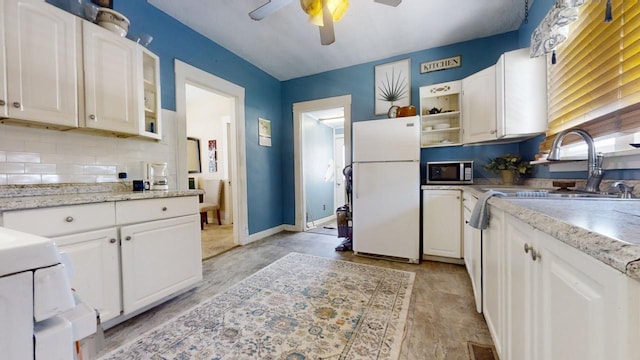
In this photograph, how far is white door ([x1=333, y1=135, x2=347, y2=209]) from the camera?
5.76m

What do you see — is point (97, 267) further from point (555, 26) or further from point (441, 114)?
point (441, 114)

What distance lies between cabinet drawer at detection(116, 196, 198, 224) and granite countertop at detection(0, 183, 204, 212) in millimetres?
35

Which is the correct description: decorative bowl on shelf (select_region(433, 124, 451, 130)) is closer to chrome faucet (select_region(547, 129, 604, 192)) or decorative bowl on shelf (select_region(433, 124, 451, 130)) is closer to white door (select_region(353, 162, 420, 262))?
white door (select_region(353, 162, 420, 262))

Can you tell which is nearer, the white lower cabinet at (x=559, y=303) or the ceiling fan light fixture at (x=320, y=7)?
the white lower cabinet at (x=559, y=303)

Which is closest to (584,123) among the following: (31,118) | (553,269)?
(553,269)

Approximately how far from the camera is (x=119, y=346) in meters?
1.34

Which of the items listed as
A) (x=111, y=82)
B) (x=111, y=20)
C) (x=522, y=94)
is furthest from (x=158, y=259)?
(x=522, y=94)

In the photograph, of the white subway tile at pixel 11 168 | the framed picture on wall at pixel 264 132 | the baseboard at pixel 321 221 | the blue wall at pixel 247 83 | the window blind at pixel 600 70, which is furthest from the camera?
A: the baseboard at pixel 321 221

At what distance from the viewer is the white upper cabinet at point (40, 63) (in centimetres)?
128

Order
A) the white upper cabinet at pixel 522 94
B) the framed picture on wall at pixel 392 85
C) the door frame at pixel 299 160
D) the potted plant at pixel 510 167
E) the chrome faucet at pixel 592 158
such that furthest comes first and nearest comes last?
1. the door frame at pixel 299 160
2. the framed picture on wall at pixel 392 85
3. the potted plant at pixel 510 167
4. the white upper cabinet at pixel 522 94
5. the chrome faucet at pixel 592 158

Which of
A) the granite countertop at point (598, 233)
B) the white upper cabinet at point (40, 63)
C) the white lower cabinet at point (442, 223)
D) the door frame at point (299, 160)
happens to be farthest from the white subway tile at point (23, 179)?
the white lower cabinet at point (442, 223)

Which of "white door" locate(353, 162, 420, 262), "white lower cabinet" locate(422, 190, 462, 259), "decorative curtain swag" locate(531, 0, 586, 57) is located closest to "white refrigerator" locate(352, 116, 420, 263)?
"white door" locate(353, 162, 420, 262)

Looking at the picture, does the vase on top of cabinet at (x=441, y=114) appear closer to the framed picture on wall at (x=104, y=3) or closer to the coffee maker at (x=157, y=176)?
the coffee maker at (x=157, y=176)

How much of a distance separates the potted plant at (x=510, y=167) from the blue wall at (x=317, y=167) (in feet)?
8.80
